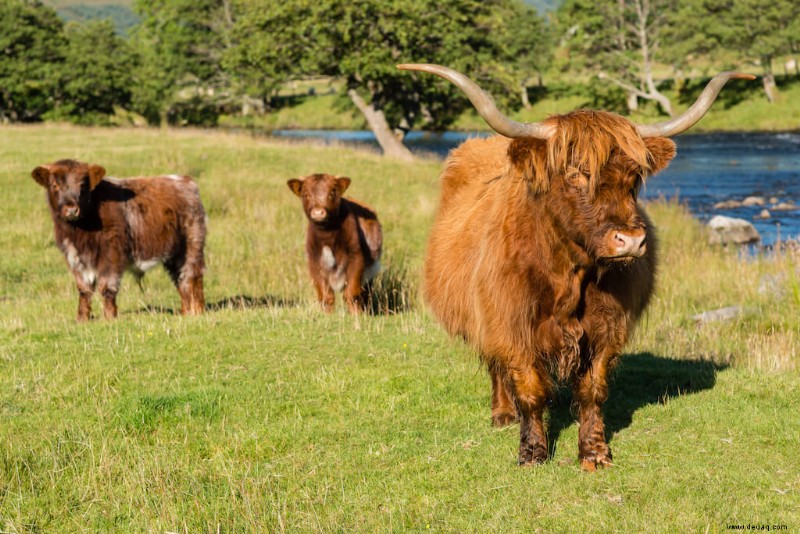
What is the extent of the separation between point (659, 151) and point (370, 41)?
26.4 meters

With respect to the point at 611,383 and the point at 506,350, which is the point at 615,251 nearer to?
the point at 506,350

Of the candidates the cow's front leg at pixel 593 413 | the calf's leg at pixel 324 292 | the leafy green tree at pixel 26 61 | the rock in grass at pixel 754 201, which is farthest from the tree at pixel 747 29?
the cow's front leg at pixel 593 413

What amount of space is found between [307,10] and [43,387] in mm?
25366

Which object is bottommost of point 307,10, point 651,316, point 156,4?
point 651,316

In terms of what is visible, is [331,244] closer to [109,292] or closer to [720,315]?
[109,292]

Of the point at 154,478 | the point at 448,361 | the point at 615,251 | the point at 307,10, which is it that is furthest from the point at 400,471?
the point at 307,10

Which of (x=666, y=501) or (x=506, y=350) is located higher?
(x=506, y=350)

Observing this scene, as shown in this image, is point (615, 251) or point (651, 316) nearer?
point (615, 251)

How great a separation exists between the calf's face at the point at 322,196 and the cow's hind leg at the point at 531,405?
573 cm

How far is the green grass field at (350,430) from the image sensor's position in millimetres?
4594

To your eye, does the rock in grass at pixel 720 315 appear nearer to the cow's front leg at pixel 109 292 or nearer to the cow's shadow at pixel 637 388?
the cow's shadow at pixel 637 388

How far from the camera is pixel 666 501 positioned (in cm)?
457

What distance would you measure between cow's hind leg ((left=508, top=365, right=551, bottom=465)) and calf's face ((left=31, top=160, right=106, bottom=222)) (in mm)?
6234

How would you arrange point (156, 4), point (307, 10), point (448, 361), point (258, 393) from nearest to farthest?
point (258, 393), point (448, 361), point (307, 10), point (156, 4)
